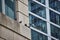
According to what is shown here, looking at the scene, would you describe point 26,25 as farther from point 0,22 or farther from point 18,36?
point 0,22

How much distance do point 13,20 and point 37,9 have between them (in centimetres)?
532

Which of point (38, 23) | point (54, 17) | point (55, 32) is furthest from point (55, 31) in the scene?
point (38, 23)

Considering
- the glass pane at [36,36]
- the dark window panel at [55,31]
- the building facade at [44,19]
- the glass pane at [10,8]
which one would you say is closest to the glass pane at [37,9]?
the building facade at [44,19]

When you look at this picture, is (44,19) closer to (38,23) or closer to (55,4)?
(38,23)

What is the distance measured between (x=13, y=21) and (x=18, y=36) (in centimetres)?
73

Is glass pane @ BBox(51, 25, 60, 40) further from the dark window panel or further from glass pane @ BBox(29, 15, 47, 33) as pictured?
glass pane @ BBox(29, 15, 47, 33)

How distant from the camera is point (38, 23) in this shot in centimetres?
1986

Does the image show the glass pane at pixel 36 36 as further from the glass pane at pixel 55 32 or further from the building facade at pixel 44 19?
the glass pane at pixel 55 32

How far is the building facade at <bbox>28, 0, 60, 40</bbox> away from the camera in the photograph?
19.4 meters

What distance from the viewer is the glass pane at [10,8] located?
15355 mm

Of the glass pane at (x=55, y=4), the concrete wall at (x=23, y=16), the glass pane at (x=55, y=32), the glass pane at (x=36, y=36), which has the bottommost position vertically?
the glass pane at (x=55, y=32)

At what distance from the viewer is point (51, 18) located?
2097 centimetres

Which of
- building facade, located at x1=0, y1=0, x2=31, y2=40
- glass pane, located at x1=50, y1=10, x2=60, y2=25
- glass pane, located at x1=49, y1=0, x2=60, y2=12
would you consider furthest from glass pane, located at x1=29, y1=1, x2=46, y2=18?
building facade, located at x1=0, y1=0, x2=31, y2=40

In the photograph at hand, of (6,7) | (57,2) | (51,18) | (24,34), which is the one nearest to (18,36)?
(24,34)
